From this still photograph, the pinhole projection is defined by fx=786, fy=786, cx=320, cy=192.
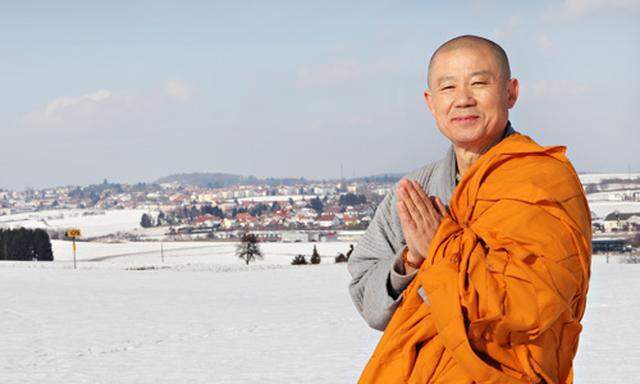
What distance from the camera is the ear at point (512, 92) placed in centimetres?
198

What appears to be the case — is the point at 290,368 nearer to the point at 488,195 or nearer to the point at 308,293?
the point at 488,195

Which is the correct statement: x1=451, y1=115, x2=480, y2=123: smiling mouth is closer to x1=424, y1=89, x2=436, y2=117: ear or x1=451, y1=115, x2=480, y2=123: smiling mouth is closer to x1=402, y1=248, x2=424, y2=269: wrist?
x1=424, y1=89, x2=436, y2=117: ear

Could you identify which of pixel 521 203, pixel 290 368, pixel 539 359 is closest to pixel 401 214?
pixel 521 203

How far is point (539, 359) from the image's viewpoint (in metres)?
1.64

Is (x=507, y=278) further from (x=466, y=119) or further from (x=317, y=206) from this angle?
(x=317, y=206)

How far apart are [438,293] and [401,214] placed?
274 millimetres

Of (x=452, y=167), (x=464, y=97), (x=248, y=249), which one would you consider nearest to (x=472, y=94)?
(x=464, y=97)

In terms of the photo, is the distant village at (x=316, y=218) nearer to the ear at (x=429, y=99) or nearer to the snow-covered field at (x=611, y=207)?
the snow-covered field at (x=611, y=207)

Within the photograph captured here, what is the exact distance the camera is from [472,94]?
194 centimetres

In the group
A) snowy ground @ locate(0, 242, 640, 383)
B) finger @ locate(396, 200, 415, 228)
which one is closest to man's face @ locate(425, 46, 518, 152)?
finger @ locate(396, 200, 415, 228)

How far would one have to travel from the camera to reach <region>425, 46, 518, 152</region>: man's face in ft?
6.33

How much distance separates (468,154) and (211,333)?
11.5 metres

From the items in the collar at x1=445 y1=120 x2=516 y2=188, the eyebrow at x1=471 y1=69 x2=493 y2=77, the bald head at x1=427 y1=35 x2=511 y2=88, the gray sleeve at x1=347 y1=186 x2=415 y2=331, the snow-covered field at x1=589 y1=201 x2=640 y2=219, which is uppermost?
the bald head at x1=427 y1=35 x2=511 y2=88

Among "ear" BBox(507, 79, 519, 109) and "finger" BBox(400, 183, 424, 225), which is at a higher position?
"ear" BBox(507, 79, 519, 109)
